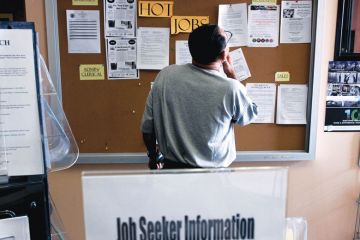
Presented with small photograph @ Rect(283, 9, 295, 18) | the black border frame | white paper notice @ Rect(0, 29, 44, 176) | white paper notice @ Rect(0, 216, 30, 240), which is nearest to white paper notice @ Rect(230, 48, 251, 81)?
small photograph @ Rect(283, 9, 295, 18)

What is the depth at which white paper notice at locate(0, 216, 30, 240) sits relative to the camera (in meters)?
0.85

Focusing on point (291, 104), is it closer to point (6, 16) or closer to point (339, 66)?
point (339, 66)

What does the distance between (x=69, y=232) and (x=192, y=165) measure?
1.02 metres

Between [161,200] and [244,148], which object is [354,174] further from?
[161,200]

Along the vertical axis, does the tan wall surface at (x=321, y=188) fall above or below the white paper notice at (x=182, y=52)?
below

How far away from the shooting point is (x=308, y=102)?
1.78 metres

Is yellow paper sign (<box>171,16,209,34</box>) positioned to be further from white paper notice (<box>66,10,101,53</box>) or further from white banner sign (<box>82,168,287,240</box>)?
white banner sign (<box>82,168,287,240</box>)

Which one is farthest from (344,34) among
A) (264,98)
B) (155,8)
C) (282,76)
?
(155,8)

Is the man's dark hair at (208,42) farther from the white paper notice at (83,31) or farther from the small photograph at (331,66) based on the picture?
the small photograph at (331,66)

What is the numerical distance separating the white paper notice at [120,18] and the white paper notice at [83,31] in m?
0.06

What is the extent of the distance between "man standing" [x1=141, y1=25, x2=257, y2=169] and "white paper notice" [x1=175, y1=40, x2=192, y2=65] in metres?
0.40

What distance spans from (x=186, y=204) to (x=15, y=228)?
0.53 m

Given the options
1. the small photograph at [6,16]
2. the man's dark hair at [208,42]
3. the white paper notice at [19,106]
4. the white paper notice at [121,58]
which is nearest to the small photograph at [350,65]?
the man's dark hair at [208,42]

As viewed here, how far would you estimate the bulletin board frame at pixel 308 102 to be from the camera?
165 cm
